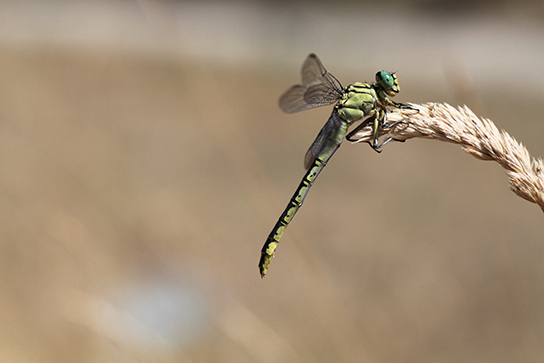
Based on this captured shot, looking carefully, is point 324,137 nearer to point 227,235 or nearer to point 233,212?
point 227,235

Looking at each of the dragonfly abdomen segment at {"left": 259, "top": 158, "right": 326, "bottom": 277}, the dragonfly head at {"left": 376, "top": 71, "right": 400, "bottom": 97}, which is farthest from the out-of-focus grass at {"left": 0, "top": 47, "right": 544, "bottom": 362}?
the dragonfly head at {"left": 376, "top": 71, "right": 400, "bottom": 97}

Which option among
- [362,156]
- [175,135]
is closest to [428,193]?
[362,156]

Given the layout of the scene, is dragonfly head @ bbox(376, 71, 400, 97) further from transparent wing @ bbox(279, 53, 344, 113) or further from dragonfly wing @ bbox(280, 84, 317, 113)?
dragonfly wing @ bbox(280, 84, 317, 113)

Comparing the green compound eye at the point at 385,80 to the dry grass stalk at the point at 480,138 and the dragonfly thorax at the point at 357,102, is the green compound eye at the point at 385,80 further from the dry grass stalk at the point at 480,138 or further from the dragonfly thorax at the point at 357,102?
the dry grass stalk at the point at 480,138

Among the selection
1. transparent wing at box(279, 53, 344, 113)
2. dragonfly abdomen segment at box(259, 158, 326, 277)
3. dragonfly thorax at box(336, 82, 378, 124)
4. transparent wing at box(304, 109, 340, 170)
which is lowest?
dragonfly abdomen segment at box(259, 158, 326, 277)

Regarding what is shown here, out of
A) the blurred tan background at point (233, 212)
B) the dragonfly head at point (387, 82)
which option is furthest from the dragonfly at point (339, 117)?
the blurred tan background at point (233, 212)

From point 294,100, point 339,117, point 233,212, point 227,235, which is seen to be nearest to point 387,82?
point 339,117
